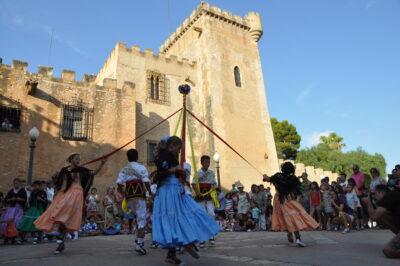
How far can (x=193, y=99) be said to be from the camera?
26.7 m

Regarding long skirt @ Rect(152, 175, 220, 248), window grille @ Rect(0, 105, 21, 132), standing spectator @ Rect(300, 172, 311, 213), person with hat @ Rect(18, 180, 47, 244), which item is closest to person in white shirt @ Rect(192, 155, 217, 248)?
long skirt @ Rect(152, 175, 220, 248)

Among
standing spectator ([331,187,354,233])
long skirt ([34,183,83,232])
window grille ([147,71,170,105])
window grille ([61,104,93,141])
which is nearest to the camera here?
long skirt ([34,183,83,232])

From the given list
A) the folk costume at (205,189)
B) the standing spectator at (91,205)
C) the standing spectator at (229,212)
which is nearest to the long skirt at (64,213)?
the folk costume at (205,189)

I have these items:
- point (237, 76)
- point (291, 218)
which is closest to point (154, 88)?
point (237, 76)

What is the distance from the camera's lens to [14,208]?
437 inches

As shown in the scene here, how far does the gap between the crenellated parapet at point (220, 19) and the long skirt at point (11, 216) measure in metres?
21.0

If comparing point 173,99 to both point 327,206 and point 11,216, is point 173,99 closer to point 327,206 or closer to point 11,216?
point 327,206

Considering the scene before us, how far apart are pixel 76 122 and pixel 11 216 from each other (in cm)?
977

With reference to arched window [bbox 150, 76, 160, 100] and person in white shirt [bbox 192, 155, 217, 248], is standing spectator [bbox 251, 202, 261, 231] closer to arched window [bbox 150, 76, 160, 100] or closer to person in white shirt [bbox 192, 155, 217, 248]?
person in white shirt [bbox 192, 155, 217, 248]

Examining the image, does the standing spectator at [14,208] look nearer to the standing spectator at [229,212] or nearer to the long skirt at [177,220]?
the long skirt at [177,220]

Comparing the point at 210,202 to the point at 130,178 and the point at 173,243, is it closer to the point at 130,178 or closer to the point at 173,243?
the point at 130,178

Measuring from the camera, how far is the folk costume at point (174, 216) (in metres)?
5.13

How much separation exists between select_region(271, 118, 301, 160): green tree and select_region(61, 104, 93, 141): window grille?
29.5 meters

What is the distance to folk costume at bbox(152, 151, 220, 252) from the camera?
16.8ft
